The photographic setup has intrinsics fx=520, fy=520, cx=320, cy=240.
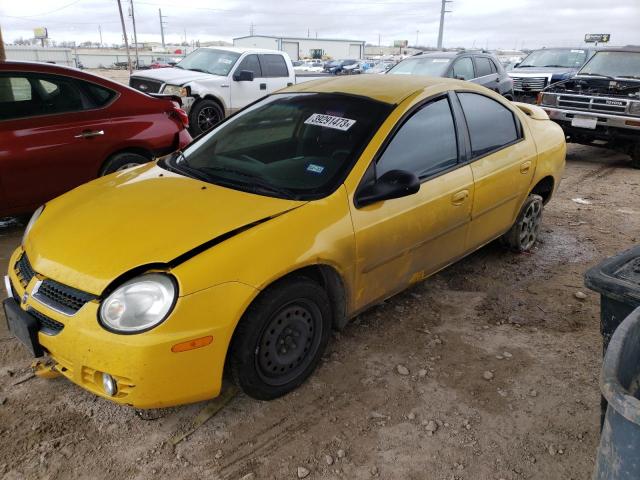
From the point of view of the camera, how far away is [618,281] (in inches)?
78.4

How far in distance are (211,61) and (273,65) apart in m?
1.30

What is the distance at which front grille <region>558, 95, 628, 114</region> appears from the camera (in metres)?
7.82

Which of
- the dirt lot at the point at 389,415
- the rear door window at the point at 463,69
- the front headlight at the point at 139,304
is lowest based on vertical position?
the dirt lot at the point at 389,415

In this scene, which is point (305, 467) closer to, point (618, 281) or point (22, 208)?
point (618, 281)

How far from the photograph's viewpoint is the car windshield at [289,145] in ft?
9.42

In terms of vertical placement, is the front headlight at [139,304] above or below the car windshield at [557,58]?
below

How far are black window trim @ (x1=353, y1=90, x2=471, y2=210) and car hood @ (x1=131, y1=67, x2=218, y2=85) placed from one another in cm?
740

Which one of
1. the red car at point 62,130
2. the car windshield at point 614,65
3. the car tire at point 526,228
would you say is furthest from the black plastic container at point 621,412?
the car windshield at point 614,65

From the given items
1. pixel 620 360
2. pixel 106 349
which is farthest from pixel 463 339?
pixel 106 349

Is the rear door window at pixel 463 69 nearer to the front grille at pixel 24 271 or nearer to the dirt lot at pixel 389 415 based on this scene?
the dirt lot at pixel 389 415

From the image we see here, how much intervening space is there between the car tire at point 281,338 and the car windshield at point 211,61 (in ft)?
28.4

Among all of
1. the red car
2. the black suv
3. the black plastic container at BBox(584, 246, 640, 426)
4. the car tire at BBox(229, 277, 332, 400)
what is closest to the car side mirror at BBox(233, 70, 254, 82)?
the black suv

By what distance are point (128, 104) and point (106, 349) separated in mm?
3677

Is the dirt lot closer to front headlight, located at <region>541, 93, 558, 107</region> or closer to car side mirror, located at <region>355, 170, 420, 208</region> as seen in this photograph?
car side mirror, located at <region>355, 170, 420, 208</region>
